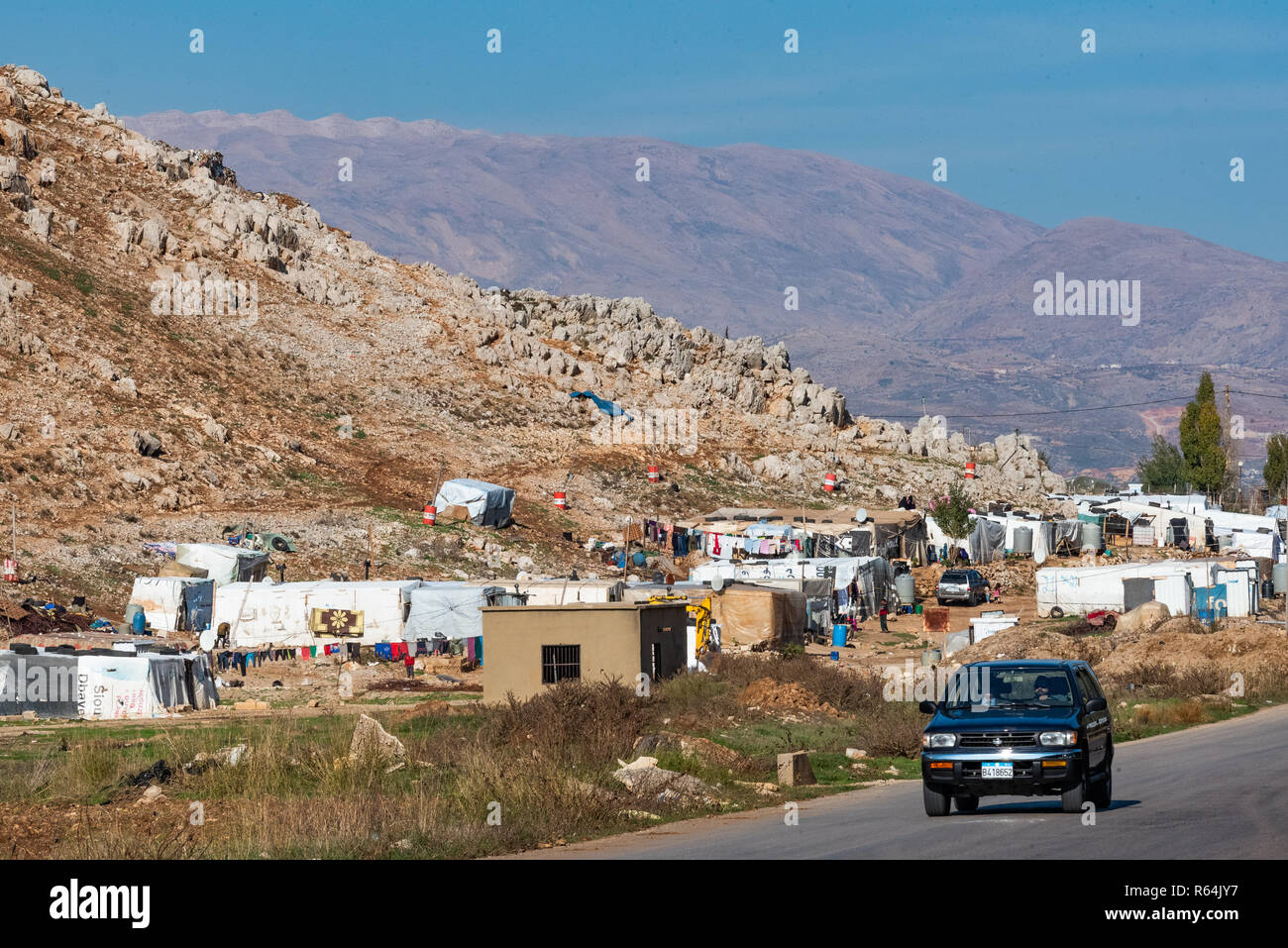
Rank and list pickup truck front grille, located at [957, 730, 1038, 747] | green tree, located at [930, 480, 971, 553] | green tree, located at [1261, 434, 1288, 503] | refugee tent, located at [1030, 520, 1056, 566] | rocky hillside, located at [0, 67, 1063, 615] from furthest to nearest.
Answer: green tree, located at [1261, 434, 1288, 503]
refugee tent, located at [1030, 520, 1056, 566]
green tree, located at [930, 480, 971, 553]
rocky hillside, located at [0, 67, 1063, 615]
pickup truck front grille, located at [957, 730, 1038, 747]

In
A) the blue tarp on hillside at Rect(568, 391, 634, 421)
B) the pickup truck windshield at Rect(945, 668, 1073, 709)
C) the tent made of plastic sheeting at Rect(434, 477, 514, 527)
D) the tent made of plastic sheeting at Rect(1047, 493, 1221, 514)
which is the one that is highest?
the blue tarp on hillside at Rect(568, 391, 634, 421)

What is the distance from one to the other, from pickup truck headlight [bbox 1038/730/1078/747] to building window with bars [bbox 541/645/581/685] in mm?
20160

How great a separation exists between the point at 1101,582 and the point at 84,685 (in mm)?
39519

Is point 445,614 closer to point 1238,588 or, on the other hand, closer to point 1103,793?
point 1238,588

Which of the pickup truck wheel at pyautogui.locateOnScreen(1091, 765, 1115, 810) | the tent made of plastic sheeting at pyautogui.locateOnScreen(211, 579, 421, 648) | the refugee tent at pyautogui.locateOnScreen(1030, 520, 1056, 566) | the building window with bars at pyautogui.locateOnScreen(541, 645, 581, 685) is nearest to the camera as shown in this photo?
the pickup truck wheel at pyautogui.locateOnScreen(1091, 765, 1115, 810)

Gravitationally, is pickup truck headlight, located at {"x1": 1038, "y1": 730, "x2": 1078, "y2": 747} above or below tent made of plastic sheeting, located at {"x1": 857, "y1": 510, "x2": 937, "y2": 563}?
below

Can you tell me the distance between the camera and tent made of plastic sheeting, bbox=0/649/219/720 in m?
39.5

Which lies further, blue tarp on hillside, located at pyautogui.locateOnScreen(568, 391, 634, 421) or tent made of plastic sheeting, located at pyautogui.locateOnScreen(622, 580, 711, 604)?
blue tarp on hillside, located at pyautogui.locateOnScreen(568, 391, 634, 421)

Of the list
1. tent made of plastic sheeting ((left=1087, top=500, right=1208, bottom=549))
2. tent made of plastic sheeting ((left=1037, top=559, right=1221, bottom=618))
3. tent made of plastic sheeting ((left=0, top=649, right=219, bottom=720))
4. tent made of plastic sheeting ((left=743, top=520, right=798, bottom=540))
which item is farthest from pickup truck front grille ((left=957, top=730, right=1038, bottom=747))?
tent made of plastic sheeting ((left=1087, top=500, right=1208, bottom=549))

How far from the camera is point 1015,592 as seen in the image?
7475cm

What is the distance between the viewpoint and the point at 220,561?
190 feet

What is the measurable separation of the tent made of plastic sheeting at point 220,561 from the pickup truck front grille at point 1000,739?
4307 cm

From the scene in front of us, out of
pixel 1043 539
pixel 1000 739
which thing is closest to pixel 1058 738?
pixel 1000 739

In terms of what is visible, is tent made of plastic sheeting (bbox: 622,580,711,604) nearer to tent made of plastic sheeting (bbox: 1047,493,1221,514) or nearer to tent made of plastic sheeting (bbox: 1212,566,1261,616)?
tent made of plastic sheeting (bbox: 1212,566,1261,616)
